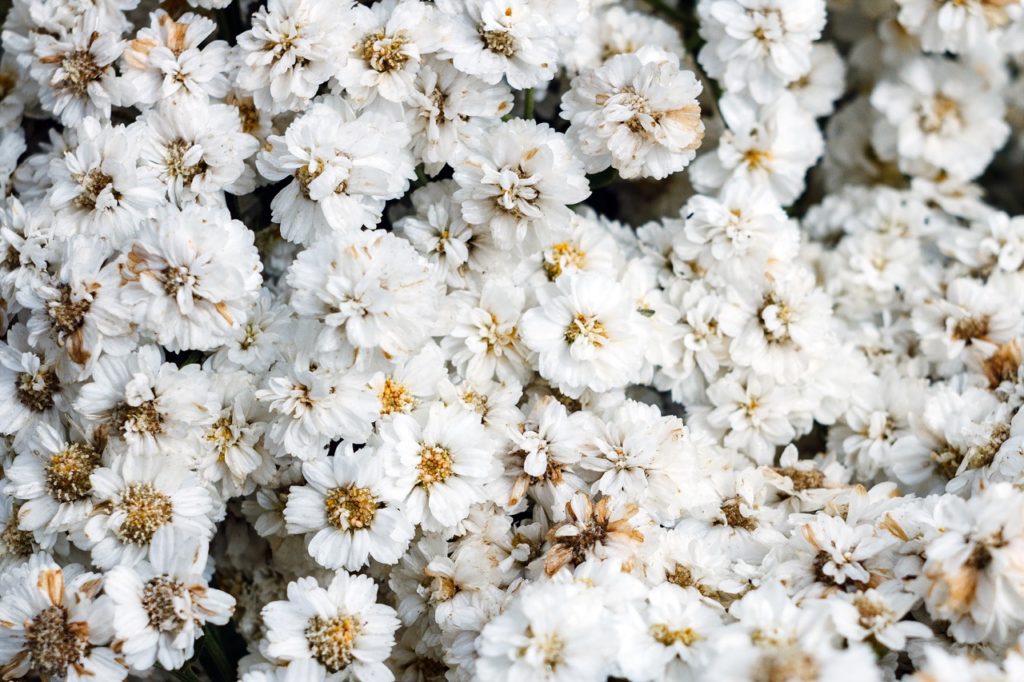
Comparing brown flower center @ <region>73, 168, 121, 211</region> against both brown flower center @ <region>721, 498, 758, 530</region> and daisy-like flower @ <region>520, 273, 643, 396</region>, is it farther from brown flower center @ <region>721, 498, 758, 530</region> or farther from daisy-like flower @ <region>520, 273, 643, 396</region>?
brown flower center @ <region>721, 498, 758, 530</region>

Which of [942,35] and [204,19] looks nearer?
[204,19]

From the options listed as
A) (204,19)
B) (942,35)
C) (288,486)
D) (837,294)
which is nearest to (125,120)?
(204,19)

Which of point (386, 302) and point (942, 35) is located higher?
point (942, 35)

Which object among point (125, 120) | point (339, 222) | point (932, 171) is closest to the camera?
point (339, 222)

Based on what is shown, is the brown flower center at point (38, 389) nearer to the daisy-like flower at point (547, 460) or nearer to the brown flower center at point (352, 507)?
the brown flower center at point (352, 507)

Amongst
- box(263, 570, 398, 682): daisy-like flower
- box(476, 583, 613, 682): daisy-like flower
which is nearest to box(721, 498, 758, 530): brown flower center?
box(476, 583, 613, 682): daisy-like flower

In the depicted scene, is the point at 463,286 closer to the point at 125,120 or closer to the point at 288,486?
the point at 288,486

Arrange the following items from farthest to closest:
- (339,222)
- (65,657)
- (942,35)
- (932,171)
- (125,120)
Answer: (932,171) → (942,35) → (125,120) → (339,222) → (65,657)
